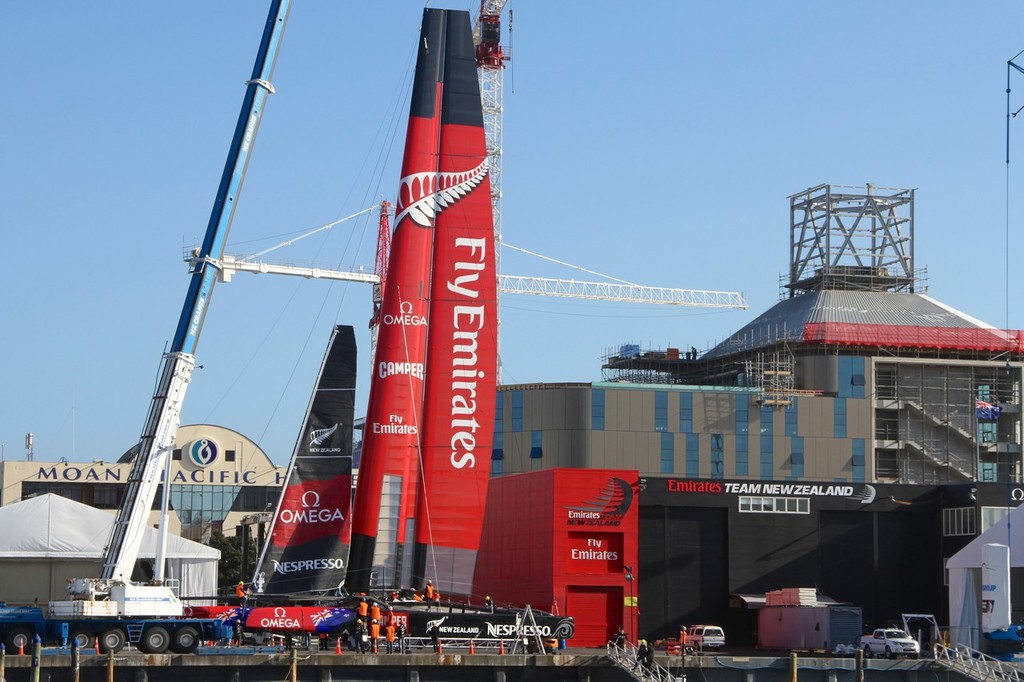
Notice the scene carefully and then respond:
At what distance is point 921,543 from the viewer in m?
72.6

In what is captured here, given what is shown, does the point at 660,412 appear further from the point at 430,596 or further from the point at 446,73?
the point at 430,596

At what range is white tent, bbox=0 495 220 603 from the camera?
6259 centimetres

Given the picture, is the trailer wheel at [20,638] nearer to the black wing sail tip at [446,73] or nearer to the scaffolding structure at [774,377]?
the black wing sail tip at [446,73]

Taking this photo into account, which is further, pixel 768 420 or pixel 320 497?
pixel 768 420

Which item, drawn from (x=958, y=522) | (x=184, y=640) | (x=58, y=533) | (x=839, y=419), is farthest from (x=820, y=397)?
(x=184, y=640)

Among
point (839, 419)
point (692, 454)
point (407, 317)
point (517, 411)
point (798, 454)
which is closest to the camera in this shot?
point (407, 317)

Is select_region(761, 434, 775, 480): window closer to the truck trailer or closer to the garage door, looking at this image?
the truck trailer

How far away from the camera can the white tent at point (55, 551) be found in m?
62.6

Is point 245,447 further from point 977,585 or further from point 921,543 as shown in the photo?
point 977,585

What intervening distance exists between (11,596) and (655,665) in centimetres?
3202

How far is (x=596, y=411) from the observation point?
348ft

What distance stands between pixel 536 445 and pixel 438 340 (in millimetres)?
59269

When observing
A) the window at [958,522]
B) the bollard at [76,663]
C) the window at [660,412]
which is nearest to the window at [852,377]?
the window at [660,412]

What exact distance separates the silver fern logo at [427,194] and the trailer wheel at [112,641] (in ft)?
51.9
